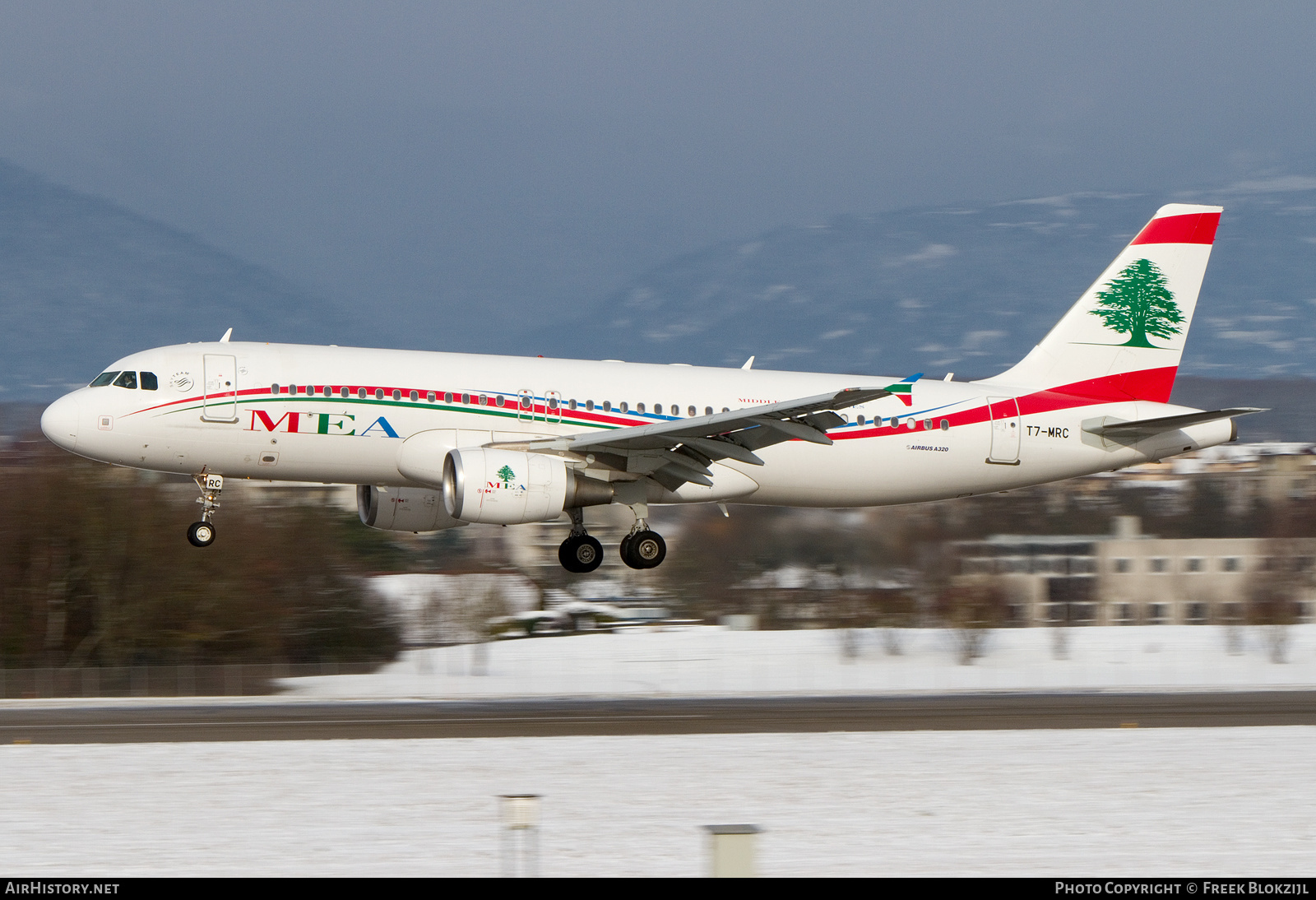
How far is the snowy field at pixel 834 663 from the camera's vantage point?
4516cm

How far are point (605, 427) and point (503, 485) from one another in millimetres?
2595

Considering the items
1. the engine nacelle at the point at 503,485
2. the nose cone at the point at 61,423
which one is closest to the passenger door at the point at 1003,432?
the engine nacelle at the point at 503,485

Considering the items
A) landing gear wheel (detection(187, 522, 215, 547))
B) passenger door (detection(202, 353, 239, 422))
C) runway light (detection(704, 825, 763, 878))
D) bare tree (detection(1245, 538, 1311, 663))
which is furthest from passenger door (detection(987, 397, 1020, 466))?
bare tree (detection(1245, 538, 1311, 663))

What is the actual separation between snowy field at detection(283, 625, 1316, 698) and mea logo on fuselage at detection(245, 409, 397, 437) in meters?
16.8

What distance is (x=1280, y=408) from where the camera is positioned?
351 ft

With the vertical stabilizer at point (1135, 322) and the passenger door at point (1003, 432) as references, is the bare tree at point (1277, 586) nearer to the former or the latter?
the vertical stabilizer at point (1135, 322)

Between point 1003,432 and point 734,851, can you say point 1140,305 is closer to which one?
point 1003,432

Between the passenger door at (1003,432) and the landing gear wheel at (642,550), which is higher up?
the passenger door at (1003,432)

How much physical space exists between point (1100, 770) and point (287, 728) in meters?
14.1

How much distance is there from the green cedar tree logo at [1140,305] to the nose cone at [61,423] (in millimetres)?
20690

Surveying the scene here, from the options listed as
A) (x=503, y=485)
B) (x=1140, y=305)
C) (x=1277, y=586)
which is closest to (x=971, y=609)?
(x=1277, y=586)

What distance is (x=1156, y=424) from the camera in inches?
1185

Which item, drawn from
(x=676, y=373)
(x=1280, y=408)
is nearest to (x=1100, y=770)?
(x=676, y=373)

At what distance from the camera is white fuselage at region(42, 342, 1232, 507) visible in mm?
26297
